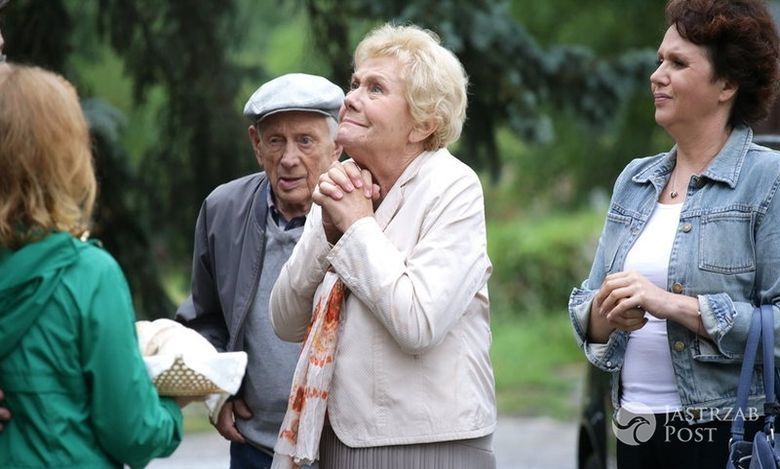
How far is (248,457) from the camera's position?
4.15m

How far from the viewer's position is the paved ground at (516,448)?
862 centimetres

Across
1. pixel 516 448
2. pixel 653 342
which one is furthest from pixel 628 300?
pixel 516 448

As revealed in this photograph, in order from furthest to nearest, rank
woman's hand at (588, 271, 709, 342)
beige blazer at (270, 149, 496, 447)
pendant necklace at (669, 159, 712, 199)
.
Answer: pendant necklace at (669, 159, 712, 199), woman's hand at (588, 271, 709, 342), beige blazer at (270, 149, 496, 447)

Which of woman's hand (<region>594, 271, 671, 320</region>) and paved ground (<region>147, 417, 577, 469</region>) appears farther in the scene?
paved ground (<region>147, 417, 577, 469</region>)

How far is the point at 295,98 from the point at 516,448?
5510mm

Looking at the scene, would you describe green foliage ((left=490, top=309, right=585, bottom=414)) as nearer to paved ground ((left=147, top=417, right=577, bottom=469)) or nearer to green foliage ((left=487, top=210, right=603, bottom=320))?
green foliage ((left=487, top=210, right=603, bottom=320))

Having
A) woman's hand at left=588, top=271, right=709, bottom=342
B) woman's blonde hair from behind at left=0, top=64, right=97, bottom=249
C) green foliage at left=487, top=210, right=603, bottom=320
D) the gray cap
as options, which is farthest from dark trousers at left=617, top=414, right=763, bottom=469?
green foliage at left=487, top=210, right=603, bottom=320

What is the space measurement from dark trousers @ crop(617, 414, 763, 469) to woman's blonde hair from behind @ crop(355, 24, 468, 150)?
1.02 m

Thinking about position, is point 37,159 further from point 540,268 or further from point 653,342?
point 540,268

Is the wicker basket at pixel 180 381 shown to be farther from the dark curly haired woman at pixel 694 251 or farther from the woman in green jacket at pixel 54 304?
the dark curly haired woman at pixel 694 251

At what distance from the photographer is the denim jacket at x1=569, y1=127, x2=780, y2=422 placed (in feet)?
11.1

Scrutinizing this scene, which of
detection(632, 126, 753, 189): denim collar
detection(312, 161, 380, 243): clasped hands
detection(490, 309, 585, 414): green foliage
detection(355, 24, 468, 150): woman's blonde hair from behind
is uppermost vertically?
detection(355, 24, 468, 150): woman's blonde hair from behind

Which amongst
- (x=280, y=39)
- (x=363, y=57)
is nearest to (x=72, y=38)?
(x=363, y=57)

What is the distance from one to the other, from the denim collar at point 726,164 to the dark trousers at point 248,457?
4.95 feet
